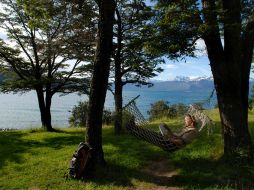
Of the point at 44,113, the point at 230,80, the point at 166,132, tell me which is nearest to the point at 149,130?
the point at 166,132

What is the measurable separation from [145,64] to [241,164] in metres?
8.60

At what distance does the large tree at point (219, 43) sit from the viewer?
9.26 metres

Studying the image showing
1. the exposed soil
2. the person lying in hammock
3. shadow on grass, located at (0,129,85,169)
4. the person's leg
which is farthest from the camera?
shadow on grass, located at (0,129,85,169)

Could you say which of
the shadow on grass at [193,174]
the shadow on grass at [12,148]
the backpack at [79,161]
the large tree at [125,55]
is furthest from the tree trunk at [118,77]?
the backpack at [79,161]

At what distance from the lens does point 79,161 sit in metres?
9.44

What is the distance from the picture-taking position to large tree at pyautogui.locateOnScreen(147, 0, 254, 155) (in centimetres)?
926

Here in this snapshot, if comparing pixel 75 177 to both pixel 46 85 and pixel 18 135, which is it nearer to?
pixel 18 135

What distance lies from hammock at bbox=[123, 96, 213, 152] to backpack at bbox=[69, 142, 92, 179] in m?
1.70

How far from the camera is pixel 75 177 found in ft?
31.1

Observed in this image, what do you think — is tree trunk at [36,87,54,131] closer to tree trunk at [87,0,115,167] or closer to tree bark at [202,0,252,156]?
tree trunk at [87,0,115,167]

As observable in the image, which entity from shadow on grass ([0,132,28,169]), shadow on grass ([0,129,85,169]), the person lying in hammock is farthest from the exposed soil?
shadow on grass ([0,132,28,169])

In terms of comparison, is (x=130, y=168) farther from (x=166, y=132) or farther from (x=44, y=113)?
(x=44, y=113)

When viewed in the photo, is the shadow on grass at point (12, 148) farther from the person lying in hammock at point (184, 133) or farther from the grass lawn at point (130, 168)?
the person lying in hammock at point (184, 133)

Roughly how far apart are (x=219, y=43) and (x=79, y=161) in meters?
4.67
